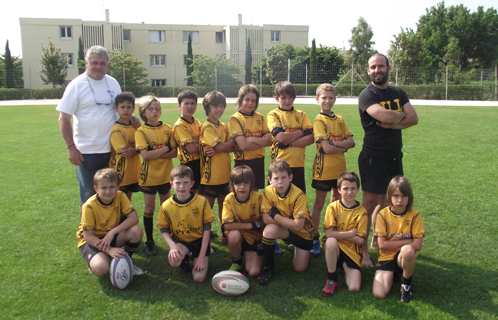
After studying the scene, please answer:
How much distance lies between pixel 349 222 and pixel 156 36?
41.9 metres

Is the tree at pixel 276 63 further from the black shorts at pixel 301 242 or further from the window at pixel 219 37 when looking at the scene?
the black shorts at pixel 301 242

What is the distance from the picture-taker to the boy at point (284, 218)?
3.35 metres

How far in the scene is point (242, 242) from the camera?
3.56 meters

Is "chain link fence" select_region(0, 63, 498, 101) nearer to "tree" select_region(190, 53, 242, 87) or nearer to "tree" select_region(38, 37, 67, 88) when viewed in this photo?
"tree" select_region(190, 53, 242, 87)

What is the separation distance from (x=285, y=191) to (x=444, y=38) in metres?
46.9

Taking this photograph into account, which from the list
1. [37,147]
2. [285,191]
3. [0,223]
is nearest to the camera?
[285,191]

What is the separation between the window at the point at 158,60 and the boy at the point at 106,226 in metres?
40.3

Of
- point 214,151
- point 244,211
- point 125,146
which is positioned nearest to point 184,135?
point 214,151

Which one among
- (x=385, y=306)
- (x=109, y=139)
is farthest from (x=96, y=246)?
(x=385, y=306)

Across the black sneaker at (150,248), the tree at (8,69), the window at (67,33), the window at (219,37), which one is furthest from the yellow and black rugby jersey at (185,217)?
the window at (219,37)

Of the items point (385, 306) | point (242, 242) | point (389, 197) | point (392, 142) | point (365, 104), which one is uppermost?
point (365, 104)

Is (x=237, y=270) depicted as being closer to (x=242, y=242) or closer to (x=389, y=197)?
(x=242, y=242)

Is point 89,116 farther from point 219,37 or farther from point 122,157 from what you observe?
point 219,37

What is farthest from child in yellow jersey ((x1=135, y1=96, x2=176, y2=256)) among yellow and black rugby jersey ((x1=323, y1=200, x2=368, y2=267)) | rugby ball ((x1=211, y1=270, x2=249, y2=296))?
yellow and black rugby jersey ((x1=323, y1=200, x2=368, y2=267))
